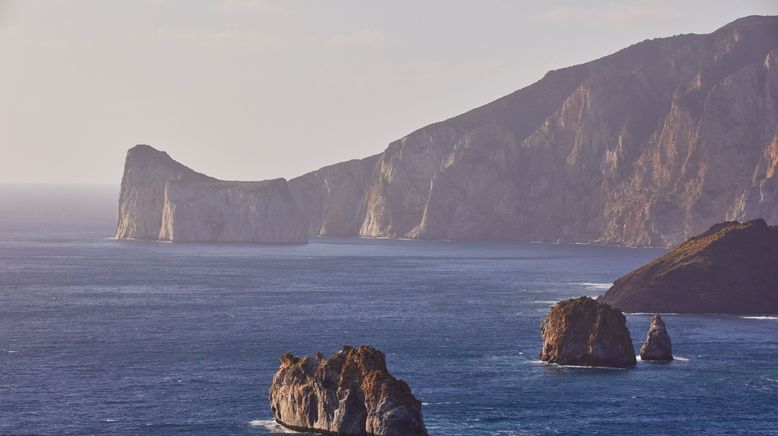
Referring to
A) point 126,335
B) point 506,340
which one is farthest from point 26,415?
point 506,340

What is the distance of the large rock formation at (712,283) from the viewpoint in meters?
192

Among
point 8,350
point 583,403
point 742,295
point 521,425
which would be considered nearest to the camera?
point 521,425

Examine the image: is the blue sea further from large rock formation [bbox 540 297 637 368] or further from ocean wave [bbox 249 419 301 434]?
large rock formation [bbox 540 297 637 368]

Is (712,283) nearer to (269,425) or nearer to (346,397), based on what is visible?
(269,425)

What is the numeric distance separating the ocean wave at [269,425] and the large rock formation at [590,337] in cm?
3999

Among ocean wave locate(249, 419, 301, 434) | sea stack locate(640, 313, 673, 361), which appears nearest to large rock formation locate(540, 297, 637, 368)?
sea stack locate(640, 313, 673, 361)

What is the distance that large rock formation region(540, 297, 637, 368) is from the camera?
455 feet

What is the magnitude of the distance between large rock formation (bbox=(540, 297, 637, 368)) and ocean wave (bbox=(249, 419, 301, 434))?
40.0 meters

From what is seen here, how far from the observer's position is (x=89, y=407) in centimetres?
11644

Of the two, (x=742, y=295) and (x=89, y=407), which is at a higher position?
(x=742, y=295)

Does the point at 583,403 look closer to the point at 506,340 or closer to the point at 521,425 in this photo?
the point at 521,425

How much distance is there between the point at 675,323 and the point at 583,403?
209 ft

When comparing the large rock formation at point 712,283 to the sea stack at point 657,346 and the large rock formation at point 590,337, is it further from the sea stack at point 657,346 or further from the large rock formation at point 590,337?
the large rock formation at point 590,337

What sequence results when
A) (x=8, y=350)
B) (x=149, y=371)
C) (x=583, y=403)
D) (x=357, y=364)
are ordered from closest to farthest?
(x=357, y=364)
(x=583, y=403)
(x=149, y=371)
(x=8, y=350)
